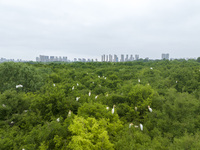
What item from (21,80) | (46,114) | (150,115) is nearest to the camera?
(46,114)

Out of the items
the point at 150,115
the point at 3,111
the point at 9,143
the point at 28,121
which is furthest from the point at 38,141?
the point at 150,115

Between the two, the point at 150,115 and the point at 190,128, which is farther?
the point at 150,115

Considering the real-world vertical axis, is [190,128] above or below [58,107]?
below

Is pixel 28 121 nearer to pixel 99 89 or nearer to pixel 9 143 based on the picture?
pixel 9 143

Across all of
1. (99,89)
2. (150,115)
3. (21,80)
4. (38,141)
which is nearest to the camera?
(38,141)

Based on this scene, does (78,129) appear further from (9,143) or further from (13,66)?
(13,66)

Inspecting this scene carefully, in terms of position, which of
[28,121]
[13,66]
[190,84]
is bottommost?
[28,121]

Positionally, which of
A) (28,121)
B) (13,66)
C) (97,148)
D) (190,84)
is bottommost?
(97,148)

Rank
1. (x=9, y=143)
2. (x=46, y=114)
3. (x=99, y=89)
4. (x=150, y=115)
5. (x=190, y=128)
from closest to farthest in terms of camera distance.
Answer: (x=9, y=143), (x=190, y=128), (x=46, y=114), (x=150, y=115), (x=99, y=89)

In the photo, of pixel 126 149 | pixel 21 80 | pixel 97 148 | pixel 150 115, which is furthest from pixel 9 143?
pixel 21 80
